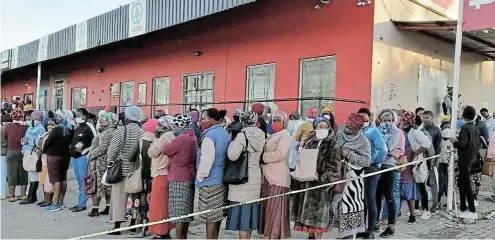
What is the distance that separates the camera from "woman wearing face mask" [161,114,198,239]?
5762mm

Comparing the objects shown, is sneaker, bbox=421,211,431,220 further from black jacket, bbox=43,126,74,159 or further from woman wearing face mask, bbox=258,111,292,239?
black jacket, bbox=43,126,74,159

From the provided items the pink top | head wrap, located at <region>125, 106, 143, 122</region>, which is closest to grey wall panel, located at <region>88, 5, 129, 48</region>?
head wrap, located at <region>125, 106, 143, 122</region>

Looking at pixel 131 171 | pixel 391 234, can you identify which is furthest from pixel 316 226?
pixel 131 171

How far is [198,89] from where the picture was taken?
511 inches

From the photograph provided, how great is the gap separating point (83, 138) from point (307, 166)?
14.1 feet

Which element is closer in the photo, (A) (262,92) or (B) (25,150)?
(B) (25,150)

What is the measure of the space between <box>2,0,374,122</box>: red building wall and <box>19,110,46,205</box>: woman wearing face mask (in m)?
4.70

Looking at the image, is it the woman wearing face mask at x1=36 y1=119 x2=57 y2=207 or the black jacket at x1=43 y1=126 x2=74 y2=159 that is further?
the woman wearing face mask at x1=36 y1=119 x2=57 y2=207

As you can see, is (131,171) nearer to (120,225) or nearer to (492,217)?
(120,225)

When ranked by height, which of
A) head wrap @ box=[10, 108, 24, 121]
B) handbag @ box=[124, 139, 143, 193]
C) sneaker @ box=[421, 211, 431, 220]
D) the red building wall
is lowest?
→ sneaker @ box=[421, 211, 431, 220]

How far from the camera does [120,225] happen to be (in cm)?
680

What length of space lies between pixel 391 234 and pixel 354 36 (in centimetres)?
425

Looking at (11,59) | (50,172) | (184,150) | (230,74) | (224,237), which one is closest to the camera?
(184,150)

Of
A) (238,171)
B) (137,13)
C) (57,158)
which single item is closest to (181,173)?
(238,171)
